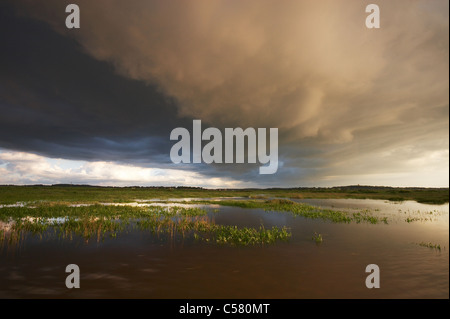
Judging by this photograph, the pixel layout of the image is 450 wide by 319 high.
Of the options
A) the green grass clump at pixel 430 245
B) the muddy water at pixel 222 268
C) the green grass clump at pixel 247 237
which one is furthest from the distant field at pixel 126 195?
the green grass clump at pixel 430 245

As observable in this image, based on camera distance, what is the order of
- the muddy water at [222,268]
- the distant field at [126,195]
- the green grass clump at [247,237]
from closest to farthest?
1. the muddy water at [222,268]
2. the green grass clump at [247,237]
3. the distant field at [126,195]

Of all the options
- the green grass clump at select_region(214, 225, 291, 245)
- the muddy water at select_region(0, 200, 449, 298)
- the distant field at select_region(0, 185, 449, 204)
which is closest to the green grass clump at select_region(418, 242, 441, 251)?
the muddy water at select_region(0, 200, 449, 298)

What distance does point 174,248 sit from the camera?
44.4ft

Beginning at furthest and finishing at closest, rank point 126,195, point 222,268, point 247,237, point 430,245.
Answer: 1. point 126,195
2. point 247,237
3. point 430,245
4. point 222,268

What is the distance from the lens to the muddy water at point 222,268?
26.6 ft

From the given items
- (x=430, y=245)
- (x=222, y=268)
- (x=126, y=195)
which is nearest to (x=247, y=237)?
(x=222, y=268)

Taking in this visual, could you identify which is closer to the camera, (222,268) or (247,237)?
(222,268)

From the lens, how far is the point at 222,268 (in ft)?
34.0

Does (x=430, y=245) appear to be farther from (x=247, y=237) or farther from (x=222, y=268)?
(x=222, y=268)

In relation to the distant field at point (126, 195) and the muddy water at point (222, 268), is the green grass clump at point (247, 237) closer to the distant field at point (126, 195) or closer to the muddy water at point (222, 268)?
the muddy water at point (222, 268)
